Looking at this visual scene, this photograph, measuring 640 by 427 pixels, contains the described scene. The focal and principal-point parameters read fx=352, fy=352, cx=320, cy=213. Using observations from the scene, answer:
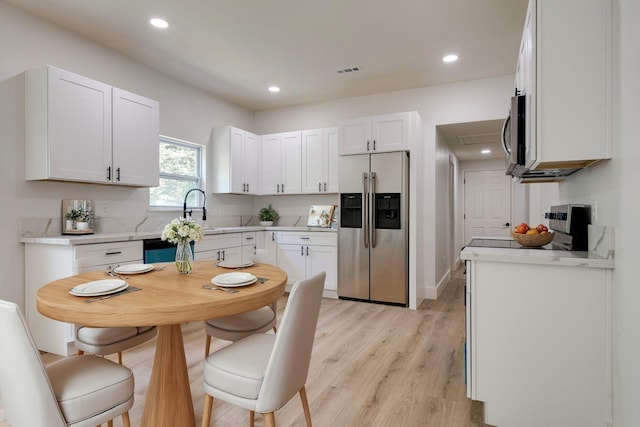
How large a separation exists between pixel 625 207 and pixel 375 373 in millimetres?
1765

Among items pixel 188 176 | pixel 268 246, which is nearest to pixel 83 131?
pixel 188 176

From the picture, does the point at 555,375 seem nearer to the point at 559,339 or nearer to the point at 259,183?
the point at 559,339

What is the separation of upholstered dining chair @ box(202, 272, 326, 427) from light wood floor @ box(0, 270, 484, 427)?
0.59m

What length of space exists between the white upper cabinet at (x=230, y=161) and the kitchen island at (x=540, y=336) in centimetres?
360

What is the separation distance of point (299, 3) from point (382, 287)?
10.1ft

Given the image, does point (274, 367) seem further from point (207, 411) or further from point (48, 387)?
point (48, 387)

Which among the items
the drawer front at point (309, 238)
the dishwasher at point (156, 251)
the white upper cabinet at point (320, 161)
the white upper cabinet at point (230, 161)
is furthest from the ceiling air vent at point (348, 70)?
the dishwasher at point (156, 251)

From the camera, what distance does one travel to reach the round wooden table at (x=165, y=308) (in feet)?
4.19

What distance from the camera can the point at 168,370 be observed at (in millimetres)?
1649

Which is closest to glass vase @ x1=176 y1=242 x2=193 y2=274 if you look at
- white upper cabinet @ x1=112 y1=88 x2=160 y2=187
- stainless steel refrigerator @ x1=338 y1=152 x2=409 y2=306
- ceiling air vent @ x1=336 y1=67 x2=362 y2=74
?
white upper cabinet @ x1=112 y1=88 x2=160 y2=187

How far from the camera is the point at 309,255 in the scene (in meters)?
4.71

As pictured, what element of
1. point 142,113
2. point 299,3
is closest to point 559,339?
point 299,3

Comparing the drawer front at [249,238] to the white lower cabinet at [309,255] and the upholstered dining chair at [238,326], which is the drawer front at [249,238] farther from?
the upholstered dining chair at [238,326]

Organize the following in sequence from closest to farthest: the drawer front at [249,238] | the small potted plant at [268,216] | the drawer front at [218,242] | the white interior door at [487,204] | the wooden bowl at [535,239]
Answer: the wooden bowl at [535,239] → the drawer front at [218,242] → the drawer front at [249,238] → the small potted plant at [268,216] → the white interior door at [487,204]
